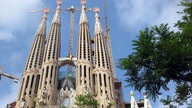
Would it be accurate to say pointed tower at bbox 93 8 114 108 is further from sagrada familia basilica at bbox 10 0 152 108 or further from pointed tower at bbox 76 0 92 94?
pointed tower at bbox 76 0 92 94

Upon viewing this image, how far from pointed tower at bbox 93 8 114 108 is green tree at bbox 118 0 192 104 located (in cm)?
3063

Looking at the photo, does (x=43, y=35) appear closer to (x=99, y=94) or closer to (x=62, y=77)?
(x=62, y=77)

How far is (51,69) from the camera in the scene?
1838 inches

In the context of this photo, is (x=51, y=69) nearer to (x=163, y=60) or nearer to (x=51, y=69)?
(x=51, y=69)

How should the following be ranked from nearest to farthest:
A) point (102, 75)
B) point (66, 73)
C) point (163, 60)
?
point (163, 60) → point (102, 75) → point (66, 73)

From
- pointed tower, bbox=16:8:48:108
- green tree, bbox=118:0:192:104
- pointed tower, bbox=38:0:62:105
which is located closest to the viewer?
green tree, bbox=118:0:192:104

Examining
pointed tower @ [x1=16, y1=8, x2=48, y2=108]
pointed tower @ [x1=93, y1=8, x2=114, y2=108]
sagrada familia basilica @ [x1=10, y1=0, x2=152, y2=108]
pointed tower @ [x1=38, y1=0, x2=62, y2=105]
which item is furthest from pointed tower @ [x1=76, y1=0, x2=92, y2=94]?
pointed tower @ [x1=16, y1=8, x2=48, y2=108]

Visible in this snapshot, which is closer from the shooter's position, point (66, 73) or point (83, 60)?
point (83, 60)

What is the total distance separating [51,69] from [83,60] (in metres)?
5.31

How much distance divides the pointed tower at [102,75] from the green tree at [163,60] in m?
30.6

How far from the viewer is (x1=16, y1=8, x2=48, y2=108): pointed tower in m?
43.5

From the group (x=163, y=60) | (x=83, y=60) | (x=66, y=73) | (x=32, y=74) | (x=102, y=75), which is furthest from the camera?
(x=66, y=73)

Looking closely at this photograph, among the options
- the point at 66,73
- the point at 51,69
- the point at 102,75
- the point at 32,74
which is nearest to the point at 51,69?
the point at 51,69

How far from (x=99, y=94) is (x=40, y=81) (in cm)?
953
